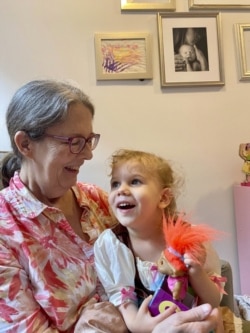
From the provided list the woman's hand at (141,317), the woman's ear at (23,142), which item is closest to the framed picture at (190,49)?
the woman's ear at (23,142)

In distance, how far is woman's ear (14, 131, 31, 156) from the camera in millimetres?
1155

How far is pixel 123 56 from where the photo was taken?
82.3 inches

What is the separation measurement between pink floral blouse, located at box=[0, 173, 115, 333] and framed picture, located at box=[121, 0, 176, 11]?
1.30m

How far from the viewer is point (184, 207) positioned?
211cm

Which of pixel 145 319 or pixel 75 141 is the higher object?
pixel 75 141

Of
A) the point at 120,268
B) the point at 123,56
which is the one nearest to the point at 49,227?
the point at 120,268

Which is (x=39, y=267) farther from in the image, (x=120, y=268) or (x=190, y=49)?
(x=190, y=49)

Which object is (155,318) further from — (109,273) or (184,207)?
(184,207)

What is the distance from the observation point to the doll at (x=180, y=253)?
93 cm

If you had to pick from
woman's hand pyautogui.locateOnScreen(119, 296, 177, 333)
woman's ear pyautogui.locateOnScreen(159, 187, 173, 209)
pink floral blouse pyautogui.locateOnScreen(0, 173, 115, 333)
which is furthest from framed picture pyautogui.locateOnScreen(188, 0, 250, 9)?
woman's hand pyautogui.locateOnScreen(119, 296, 177, 333)

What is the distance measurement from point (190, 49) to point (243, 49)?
0.99 ft

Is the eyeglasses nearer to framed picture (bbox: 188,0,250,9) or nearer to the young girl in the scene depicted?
the young girl

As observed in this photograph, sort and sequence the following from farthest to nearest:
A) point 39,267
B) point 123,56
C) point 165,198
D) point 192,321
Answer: point 123,56 < point 165,198 < point 39,267 < point 192,321

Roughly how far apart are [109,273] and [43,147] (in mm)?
414
